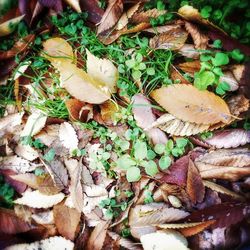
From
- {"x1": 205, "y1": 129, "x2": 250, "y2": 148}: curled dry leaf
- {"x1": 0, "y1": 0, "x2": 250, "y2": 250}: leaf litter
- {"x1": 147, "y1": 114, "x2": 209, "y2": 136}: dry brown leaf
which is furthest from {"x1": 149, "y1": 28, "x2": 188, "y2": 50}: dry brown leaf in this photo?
{"x1": 205, "y1": 129, "x2": 250, "y2": 148}: curled dry leaf

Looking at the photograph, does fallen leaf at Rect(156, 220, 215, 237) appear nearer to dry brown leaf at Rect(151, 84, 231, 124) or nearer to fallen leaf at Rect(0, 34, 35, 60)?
dry brown leaf at Rect(151, 84, 231, 124)

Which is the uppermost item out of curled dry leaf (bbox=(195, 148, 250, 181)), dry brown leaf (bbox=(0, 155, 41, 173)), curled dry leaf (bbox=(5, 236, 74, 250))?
dry brown leaf (bbox=(0, 155, 41, 173))

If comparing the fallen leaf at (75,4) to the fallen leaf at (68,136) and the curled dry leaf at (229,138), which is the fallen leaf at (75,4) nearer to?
the fallen leaf at (68,136)

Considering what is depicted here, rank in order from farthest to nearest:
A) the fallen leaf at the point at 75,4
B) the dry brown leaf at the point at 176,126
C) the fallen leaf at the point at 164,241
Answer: the fallen leaf at the point at 75,4 → the dry brown leaf at the point at 176,126 → the fallen leaf at the point at 164,241

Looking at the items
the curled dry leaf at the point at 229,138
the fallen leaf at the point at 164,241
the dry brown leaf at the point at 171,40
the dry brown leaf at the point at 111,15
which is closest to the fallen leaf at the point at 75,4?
the dry brown leaf at the point at 111,15

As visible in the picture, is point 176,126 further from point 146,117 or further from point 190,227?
point 190,227
